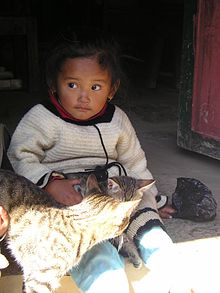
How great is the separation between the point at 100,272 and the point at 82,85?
0.78 m

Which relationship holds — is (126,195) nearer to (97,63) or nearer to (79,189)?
(79,189)

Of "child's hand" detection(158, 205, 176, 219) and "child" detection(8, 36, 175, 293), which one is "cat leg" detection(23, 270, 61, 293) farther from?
"child's hand" detection(158, 205, 176, 219)

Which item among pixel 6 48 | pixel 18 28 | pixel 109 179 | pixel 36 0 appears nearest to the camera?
pixel 109 179

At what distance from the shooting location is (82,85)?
2197mm

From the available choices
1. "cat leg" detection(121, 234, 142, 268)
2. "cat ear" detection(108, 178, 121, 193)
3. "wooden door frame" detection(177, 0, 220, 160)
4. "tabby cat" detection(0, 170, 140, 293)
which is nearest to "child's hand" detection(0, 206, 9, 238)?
"tabby cat" detection(0, 170, 140, 293)

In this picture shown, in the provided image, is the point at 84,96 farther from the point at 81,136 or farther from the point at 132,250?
the point at 132,250

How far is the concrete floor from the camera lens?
2.27m

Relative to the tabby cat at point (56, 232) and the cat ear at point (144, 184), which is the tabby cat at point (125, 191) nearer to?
the cat ear at point (144, 184)

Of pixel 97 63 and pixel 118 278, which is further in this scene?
pixel 97 63

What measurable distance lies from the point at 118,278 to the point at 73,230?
0.85 feet

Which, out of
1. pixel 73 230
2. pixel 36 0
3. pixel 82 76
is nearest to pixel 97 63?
pixel 82 76

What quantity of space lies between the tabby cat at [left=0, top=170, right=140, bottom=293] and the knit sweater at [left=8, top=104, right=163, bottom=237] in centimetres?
29

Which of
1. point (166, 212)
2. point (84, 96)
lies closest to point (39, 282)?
point (84, 96)

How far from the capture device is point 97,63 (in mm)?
2205
